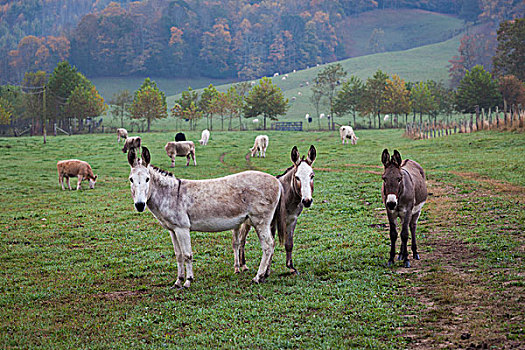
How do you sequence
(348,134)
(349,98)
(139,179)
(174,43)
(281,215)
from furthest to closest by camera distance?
(174,43) < (349,98) < (348,134) < (281,215) < (139,179)

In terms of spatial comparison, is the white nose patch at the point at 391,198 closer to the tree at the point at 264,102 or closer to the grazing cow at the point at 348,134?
the grazing cow at the point at 348,134

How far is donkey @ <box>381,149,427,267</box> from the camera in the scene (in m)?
8.87

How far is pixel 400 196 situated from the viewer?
9.12 metres

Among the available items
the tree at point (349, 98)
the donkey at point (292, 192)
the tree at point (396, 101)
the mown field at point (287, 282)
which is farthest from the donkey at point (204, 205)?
the tree at point (349, 98)

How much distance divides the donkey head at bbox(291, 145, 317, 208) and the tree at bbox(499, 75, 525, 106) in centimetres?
7426

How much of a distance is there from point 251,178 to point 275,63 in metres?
184

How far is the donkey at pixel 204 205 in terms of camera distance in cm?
866

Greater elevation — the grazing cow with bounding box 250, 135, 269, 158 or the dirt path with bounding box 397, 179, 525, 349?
the grazing cow with bounding box 250, 135, 269, 158

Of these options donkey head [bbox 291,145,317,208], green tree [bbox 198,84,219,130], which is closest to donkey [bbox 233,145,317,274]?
donkey head [bbox 291,145,317,208]

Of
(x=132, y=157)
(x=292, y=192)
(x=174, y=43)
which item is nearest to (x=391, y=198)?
(x=292, y=192)

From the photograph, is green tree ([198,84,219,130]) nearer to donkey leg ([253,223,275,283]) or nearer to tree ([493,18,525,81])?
tree ([493,18,525,81])

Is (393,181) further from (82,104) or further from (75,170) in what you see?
(82,104)

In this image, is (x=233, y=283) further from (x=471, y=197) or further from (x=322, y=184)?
(x=322, y=184)

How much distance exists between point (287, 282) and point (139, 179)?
3.38 metres
